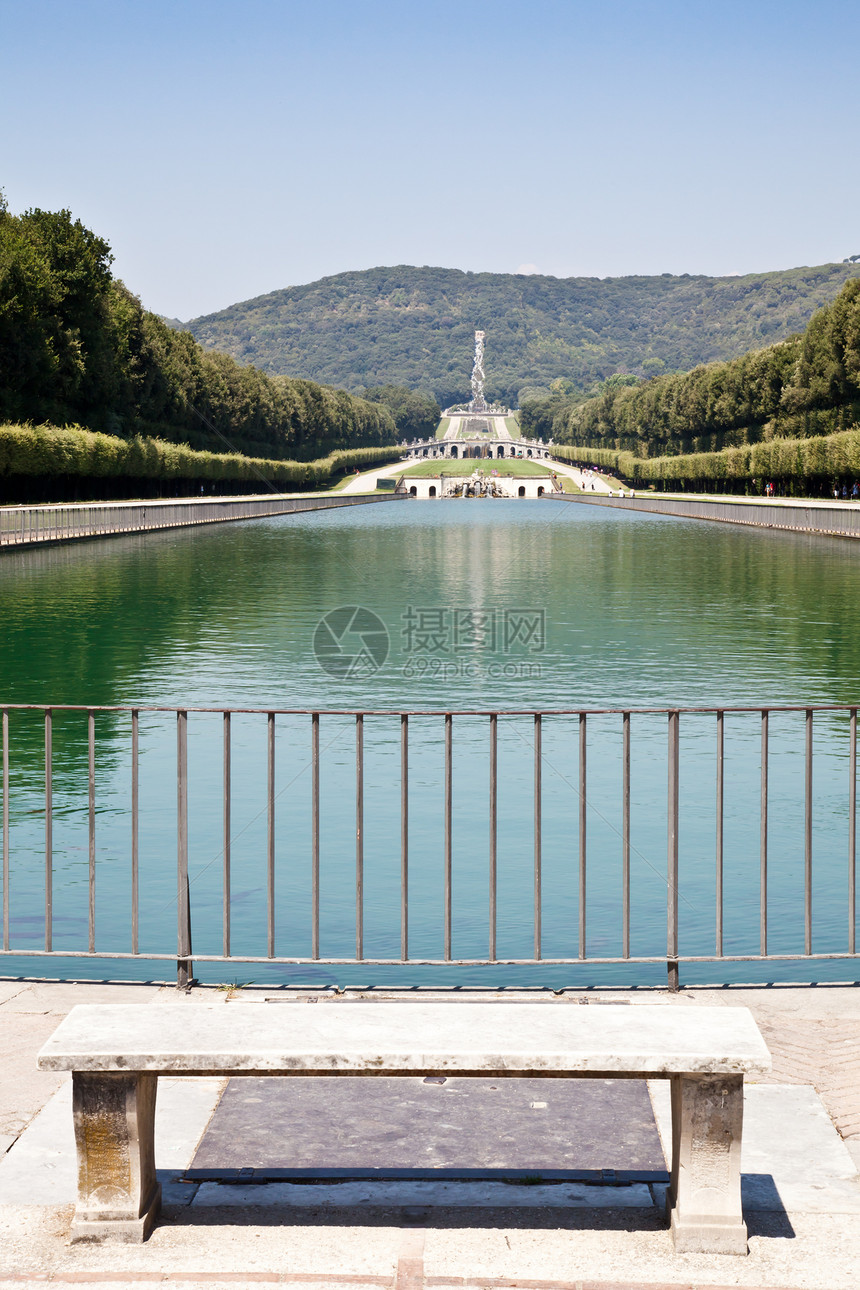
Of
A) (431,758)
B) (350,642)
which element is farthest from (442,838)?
(350,642)

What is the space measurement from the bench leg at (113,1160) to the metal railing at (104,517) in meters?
47.1

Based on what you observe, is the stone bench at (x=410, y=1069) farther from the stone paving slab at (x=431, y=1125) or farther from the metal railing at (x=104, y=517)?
the metal railing at (x=104, y=517)

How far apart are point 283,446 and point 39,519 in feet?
295

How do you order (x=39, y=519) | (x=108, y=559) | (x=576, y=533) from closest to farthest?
(x=108, y=559), (x=39, y=519), (x=576, y=533)

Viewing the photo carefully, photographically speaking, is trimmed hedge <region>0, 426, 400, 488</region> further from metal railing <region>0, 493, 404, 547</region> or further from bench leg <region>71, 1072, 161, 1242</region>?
bench leg <region>71, 1072, 161, 1242</region>

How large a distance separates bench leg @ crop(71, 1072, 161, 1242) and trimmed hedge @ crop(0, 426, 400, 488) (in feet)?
184

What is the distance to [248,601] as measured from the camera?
3225cm

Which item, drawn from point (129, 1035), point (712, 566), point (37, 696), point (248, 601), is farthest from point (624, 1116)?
point (712, 566)

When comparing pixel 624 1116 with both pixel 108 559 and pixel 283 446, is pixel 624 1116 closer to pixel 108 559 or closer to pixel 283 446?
pixel 108 559

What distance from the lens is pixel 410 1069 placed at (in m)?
4.66

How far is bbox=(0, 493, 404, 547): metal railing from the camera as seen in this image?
170ft

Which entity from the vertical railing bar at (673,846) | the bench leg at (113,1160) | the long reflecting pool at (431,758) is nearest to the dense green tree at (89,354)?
the long reflecting pool at (431,758)

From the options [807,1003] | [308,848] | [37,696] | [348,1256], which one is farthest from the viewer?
[37,696]

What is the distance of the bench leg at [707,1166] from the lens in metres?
4.55
